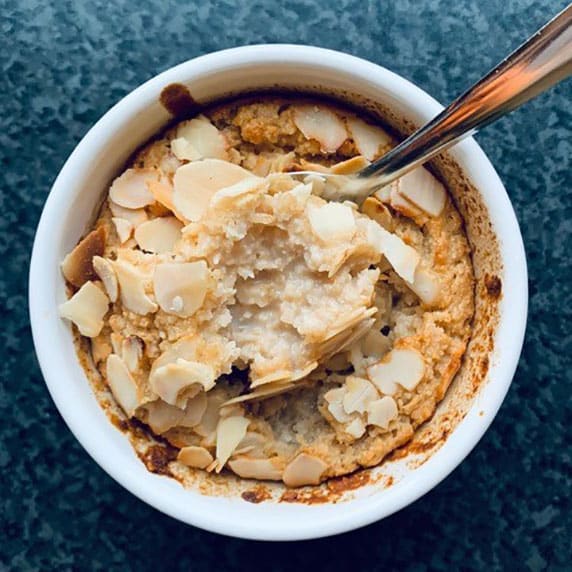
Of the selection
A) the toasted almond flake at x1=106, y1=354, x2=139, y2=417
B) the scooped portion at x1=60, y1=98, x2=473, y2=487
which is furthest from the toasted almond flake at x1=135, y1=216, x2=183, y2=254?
the toasted almond flake at x1=106, y1=354, x2=139, y2=417

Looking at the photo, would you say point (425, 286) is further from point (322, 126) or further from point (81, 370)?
point (81, 370)

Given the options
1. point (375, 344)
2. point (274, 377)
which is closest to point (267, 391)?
point (274, 377)

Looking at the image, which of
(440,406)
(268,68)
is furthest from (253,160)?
(440,406)

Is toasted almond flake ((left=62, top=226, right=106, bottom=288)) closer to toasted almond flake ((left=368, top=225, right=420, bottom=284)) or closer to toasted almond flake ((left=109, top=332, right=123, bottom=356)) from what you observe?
toasted almond flake ((left=109, top=332, right=123, bottom=356))

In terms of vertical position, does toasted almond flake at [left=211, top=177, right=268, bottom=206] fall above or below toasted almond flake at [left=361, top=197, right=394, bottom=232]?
above

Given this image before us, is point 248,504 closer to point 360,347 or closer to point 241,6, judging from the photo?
point 360,347

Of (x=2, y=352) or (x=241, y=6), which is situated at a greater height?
(x=241, y=6)
